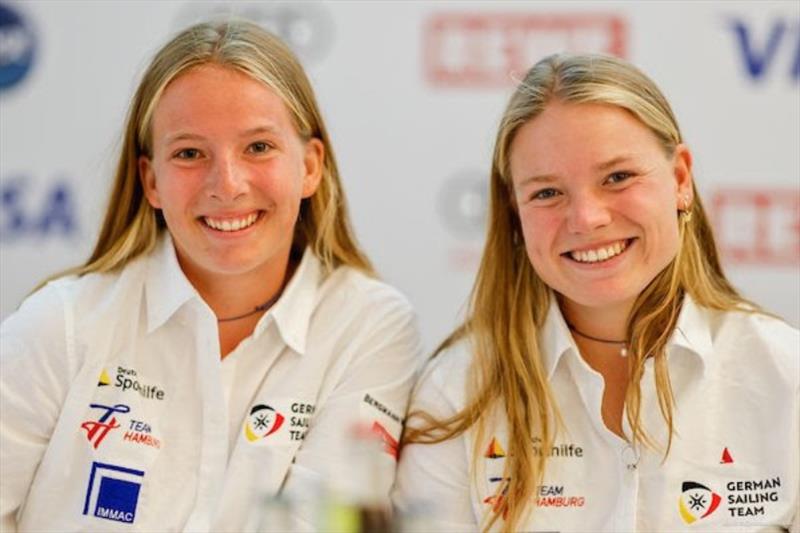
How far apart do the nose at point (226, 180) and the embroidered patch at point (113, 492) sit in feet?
1.49

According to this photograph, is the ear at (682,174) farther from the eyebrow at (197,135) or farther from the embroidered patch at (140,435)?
the embroidered patch at (140,435)

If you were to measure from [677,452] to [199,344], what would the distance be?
2.54 ft

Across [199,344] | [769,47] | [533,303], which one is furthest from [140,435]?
[769,47]

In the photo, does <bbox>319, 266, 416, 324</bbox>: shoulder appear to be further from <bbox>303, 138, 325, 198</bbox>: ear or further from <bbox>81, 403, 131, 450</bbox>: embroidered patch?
<bbox>81, 403, 131, 450</bbox>: embroidered patch

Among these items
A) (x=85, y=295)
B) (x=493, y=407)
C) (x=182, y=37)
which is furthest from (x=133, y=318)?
(x=493, y=407)

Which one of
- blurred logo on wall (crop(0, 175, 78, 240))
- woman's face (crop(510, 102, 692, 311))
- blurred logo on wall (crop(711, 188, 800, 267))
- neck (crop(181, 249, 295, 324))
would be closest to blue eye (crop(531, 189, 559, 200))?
woman's face (crop(510, 102, 692, 311))

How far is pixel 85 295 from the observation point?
1.91 meters

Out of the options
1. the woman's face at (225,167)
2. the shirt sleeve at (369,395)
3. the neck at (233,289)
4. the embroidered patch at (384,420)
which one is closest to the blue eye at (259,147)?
the woman's face at (225,167)

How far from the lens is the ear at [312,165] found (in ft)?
6.46

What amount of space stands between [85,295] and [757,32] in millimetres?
1478

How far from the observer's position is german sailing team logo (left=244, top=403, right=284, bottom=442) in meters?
1.85

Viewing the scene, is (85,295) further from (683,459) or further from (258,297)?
(683,459)

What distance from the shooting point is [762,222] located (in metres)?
2.49

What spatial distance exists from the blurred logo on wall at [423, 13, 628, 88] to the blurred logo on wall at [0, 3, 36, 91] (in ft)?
3.01
